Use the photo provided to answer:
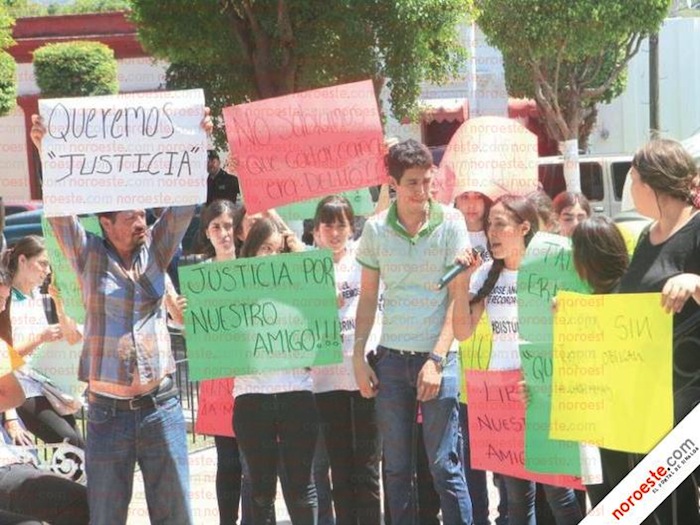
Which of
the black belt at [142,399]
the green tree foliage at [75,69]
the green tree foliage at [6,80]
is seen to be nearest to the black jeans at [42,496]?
the black belt at [142,399]

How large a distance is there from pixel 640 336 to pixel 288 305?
1.81 m

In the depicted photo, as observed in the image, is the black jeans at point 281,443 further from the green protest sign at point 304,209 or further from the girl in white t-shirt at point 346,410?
the green protest sign at point 304,209

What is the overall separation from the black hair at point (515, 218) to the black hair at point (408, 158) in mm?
447

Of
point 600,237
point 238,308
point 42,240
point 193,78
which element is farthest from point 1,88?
point 600,237

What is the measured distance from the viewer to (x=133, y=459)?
518 centimetres

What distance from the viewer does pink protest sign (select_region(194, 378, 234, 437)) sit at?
6.36 m

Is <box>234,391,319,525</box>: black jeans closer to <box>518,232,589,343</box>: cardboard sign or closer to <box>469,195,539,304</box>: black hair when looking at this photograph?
<box>469,195,539,304</box>: black hair

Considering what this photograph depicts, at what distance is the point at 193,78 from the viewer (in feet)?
65.0

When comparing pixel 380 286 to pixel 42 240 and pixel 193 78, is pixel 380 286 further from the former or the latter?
pixel 193 78

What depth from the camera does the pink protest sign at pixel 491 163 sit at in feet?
22.0

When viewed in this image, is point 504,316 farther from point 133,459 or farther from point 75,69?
point 75,69

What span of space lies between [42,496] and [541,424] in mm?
2035

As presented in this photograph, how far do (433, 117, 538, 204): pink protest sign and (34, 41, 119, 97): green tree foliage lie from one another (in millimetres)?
21765

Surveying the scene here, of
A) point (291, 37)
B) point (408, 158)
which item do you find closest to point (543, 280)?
point (408, 158)
